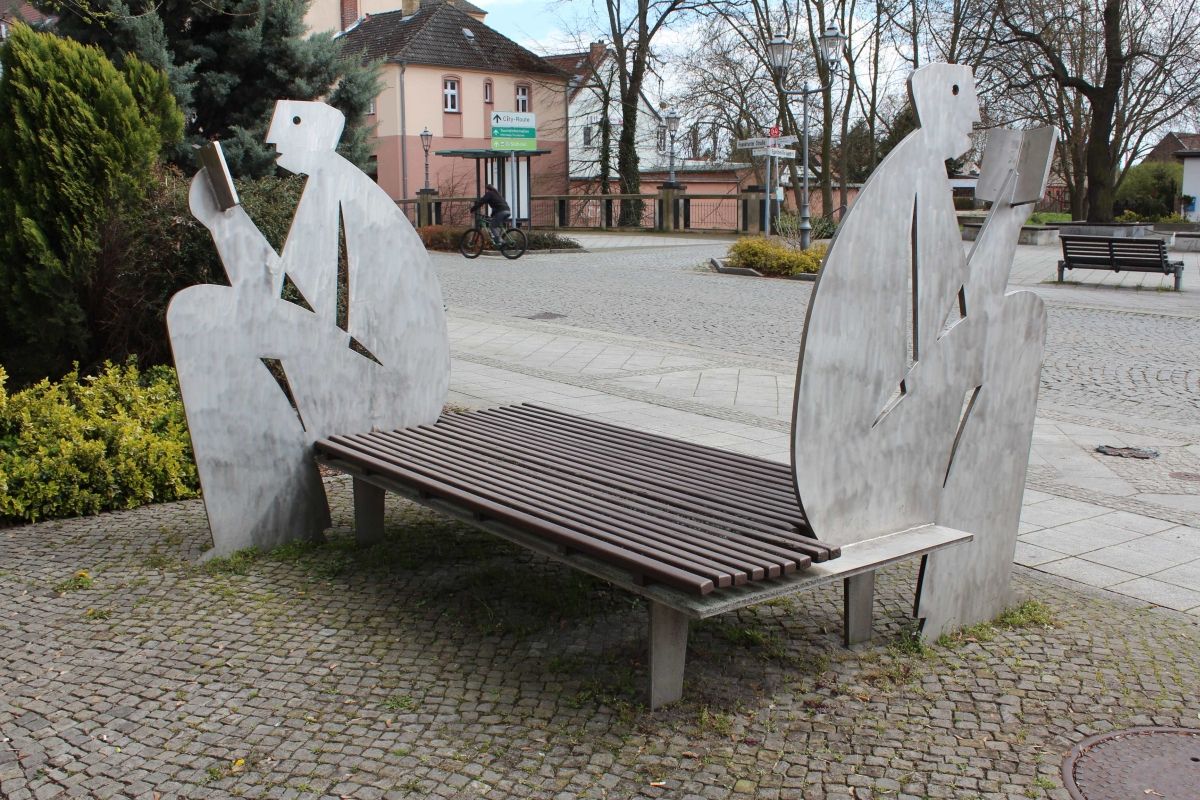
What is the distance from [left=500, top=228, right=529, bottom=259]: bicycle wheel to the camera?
25.9 meters

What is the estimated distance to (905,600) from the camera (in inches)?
185

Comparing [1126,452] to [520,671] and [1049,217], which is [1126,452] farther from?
[1049,217]

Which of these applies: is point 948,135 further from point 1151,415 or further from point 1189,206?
point 1189,206

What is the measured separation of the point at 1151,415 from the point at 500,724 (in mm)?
6979

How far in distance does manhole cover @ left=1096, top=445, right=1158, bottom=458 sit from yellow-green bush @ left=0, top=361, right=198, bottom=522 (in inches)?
217

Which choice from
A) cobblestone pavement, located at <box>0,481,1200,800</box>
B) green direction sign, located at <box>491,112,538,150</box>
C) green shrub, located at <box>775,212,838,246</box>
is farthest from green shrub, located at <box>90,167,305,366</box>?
green direction sign, located at <box>491,112,538,150</box>

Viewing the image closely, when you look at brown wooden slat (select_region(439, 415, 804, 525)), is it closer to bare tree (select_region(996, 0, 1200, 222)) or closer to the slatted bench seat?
the slatted bench seat

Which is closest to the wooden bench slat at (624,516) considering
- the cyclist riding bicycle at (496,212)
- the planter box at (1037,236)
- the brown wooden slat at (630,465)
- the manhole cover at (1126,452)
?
the brown wooden slat at (630,465)

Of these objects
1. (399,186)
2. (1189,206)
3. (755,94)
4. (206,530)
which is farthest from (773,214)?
(206,530)

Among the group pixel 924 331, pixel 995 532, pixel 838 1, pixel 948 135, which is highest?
pixel 838 1

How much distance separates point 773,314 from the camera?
15.4 m

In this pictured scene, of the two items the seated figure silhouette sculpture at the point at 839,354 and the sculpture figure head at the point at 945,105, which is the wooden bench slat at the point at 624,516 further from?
the sculpture figure head at the point at 945,105

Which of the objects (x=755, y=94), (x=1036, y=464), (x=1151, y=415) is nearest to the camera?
(x=1036, y=464)

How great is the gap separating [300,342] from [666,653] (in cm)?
253
